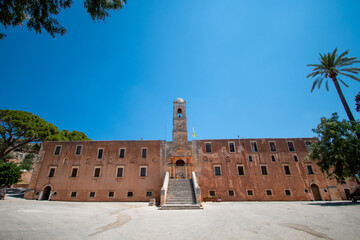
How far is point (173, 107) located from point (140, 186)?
12033mm

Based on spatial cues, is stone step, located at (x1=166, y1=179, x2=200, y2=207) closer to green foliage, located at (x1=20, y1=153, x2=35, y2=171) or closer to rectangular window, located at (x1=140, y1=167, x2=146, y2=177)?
rectangular window, located at (x1=140, y1=167, x2=146, y2=177)

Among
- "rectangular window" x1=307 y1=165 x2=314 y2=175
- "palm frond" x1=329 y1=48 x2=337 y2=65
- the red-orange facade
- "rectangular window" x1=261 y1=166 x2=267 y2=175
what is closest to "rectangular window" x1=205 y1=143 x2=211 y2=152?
the red-orange facade

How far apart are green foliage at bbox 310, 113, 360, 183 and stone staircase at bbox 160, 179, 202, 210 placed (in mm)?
12584

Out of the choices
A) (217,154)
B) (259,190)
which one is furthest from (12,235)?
(259,190)

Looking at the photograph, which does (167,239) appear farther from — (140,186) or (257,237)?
(140,186)

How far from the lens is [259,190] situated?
21828 millimetres

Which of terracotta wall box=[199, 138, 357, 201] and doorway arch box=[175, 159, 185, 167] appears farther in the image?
doorway arch box=[175, 159, 185, 167]

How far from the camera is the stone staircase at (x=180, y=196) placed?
13.6m

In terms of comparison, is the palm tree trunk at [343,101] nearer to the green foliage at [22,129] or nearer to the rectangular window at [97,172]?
the rectangular window at [97,172]

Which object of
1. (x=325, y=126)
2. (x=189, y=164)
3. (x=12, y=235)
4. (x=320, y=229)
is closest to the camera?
(x=12, y=235)

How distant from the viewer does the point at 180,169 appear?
22.8 m

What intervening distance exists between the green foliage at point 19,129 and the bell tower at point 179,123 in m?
19.8

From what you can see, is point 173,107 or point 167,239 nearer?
point 167,239

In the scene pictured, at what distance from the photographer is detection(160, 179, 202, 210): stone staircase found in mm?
13633
